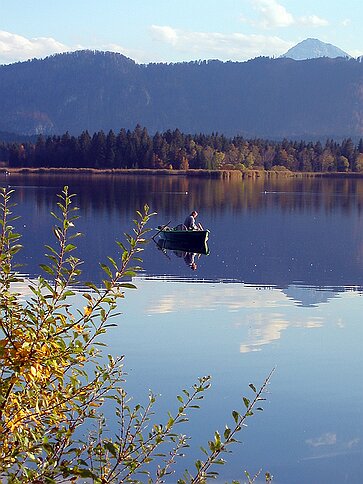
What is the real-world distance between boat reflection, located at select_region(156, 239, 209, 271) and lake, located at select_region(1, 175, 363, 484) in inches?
17.6

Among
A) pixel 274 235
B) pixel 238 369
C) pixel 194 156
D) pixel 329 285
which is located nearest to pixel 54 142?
pixel 194 156

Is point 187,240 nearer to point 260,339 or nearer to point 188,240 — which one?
point 188,240

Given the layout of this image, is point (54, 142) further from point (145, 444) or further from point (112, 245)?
point (145, 444)

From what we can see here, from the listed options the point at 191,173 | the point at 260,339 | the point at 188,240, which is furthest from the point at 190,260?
the point at 191,173

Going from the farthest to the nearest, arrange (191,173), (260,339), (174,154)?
(174,154), (191,173), (260,339)

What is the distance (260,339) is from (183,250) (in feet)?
81.3

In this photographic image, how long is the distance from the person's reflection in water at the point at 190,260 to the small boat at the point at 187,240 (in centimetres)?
69

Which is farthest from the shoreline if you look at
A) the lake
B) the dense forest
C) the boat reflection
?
the lake

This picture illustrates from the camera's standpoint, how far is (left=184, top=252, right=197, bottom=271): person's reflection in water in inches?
1455

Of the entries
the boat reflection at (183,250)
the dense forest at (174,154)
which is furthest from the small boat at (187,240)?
the dense forest at (174,154)

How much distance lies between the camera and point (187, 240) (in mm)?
44344

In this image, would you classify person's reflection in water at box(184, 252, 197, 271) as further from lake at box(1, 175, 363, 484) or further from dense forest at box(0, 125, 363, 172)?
dense forest at box(0, 125, 363, 172)

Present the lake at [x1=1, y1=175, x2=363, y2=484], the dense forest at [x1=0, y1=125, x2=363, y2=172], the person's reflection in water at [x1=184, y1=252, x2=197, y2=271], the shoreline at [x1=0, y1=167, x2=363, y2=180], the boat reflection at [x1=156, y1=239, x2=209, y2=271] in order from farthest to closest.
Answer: the dense forest at [x1=0, y1=125, x2=363, y2=172]
the shoreline at [x1=0, y1=167, x2=363, y2=180]
the boat reflection at [x1=156, y1=239, x2=209, y2=271]
the person's reflection in water at [x1=184, y1=252, x2=197, y2=271]
the lake at [x1=1, y1=175, x2=363, y2=484]

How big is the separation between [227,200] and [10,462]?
81.5m
